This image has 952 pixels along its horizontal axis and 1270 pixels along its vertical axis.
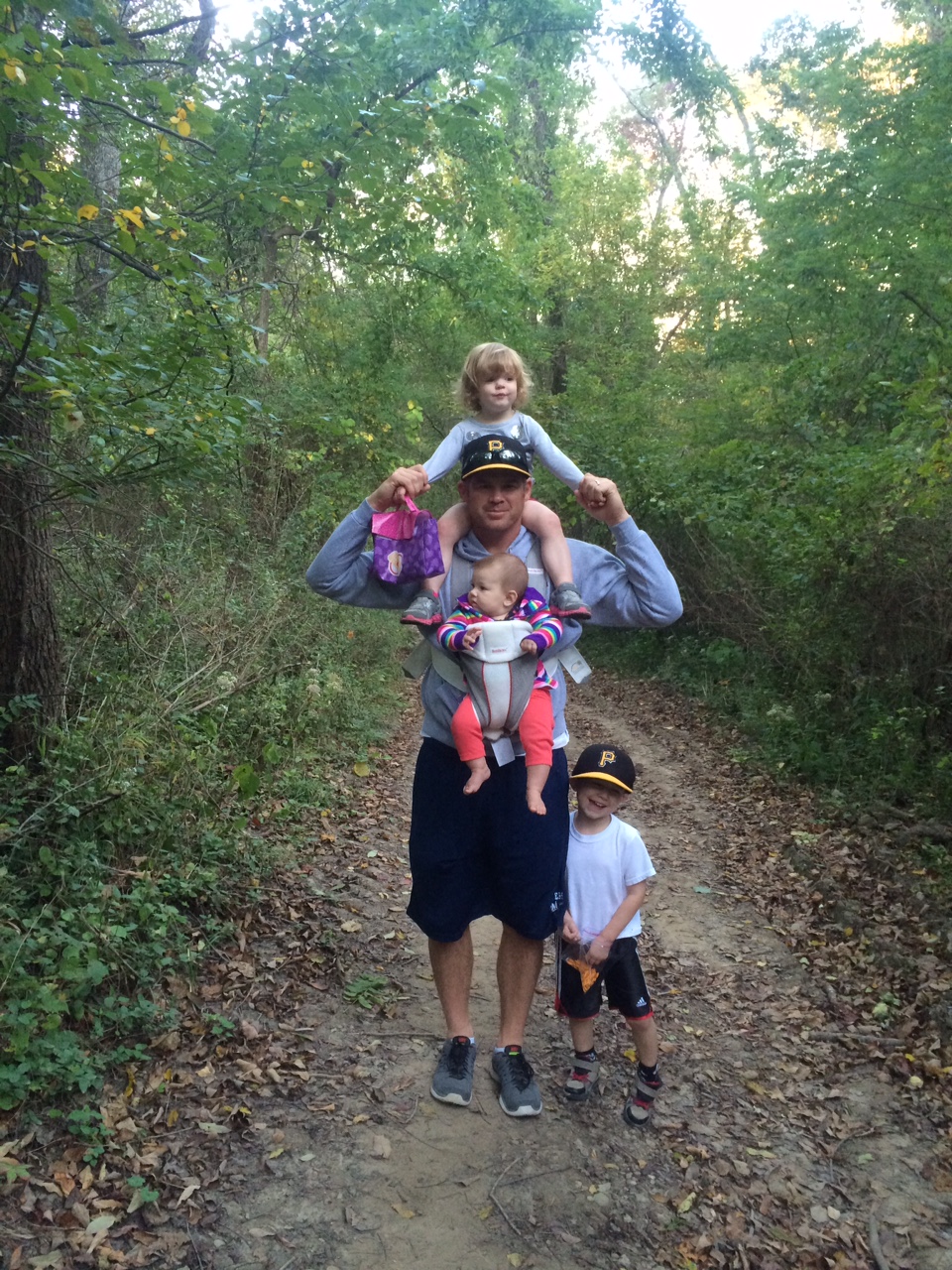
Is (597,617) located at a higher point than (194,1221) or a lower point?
higher

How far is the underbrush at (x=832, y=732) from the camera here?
6254 millimetres

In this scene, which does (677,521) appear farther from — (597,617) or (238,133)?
(597,617)

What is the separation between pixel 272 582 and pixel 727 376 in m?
9.86

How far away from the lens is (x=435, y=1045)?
147 inches

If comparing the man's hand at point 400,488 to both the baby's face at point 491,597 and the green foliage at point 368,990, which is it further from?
the green foliage at point 368,990

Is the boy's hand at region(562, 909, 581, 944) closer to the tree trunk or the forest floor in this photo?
the forest floor

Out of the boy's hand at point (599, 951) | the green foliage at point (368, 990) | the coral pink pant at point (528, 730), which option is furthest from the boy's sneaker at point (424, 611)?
the green foliage at point (368, 990)

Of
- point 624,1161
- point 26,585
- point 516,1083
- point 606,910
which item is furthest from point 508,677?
point 26,585

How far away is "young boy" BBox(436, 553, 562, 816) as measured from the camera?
9.44 ft

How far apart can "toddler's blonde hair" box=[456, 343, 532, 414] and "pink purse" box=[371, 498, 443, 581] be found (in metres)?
0.62

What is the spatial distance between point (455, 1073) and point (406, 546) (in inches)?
78.0

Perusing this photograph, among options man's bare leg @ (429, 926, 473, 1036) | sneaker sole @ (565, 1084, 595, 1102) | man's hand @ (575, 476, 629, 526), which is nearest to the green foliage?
man's bare leg @ (429, 926, 473, 1036)

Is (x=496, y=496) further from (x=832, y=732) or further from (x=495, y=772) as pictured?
(x=832, y=732)

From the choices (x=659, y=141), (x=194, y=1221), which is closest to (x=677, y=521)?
(x=194, y=1221)
